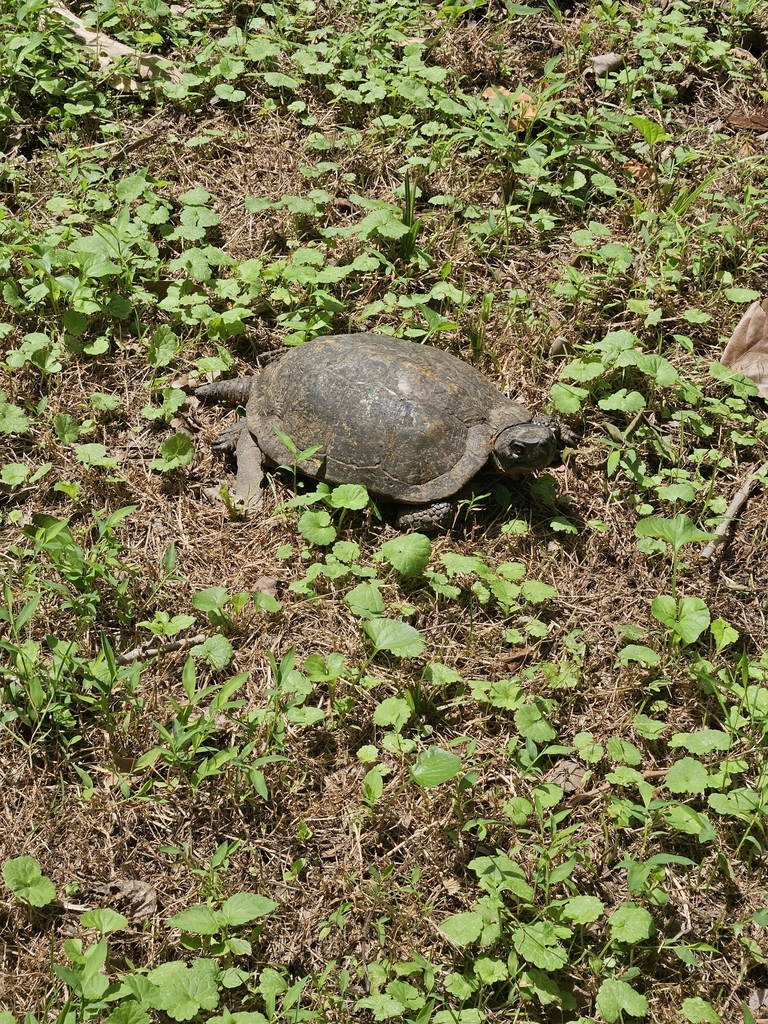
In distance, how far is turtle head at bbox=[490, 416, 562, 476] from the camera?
3.85m

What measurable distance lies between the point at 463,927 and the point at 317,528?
1.74m

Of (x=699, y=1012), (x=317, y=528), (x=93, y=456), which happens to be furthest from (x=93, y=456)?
(x=699, y=1012)

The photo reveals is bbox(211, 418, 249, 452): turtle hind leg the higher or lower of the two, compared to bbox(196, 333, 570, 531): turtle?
lower

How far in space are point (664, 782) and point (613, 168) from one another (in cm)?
382

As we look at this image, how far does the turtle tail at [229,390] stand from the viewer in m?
4.42

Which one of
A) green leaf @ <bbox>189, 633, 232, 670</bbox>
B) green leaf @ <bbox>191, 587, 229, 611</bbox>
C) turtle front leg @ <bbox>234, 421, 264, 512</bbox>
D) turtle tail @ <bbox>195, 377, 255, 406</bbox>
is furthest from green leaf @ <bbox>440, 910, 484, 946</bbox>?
turtle tail @ <bbox>195, 377, 255, 406</bbox>

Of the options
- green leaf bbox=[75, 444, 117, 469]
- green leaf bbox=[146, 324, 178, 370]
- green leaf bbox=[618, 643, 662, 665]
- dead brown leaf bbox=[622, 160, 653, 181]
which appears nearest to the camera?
green leaf bbox=[618, 643, 662, 665]

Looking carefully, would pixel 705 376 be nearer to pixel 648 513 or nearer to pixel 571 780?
pixel 648 513

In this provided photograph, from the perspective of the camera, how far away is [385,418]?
394 cm

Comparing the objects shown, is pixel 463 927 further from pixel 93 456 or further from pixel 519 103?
pixel 519 103

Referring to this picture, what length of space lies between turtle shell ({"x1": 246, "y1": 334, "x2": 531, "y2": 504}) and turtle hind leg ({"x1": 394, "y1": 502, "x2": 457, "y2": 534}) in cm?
6

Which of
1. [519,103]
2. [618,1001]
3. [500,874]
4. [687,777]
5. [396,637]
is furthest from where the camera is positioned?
[519,103]

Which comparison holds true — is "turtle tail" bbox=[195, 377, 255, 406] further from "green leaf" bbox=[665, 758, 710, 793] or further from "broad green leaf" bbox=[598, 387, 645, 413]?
"green leaf" bbox=[665, 758, 710, 793]

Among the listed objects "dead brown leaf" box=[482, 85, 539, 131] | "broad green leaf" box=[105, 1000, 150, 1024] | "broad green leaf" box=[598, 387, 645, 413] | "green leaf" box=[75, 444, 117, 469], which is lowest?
"broad green leaf" box=[105, 1000, 150, 1024]
